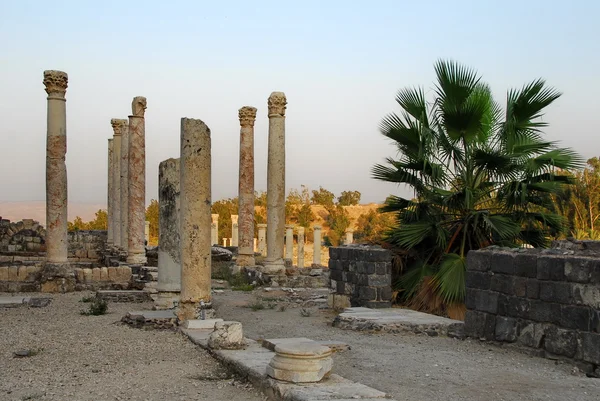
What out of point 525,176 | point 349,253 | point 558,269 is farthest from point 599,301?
point 349,253

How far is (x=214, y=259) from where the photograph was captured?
24.3 metres

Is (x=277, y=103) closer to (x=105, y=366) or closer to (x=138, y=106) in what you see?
(x=138, y=106)

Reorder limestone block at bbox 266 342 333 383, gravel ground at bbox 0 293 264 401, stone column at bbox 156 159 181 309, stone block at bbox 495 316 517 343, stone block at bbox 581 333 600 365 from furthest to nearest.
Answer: stone column at bbox 156 159 181 309 < stone block at bbox 495 316 517 343 < stone block at bbox 581 333 600 365 < gravel ground at bbox 0 293 264 401 < limestone block at bbox 266 342 333 383

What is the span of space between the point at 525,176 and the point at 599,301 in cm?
492

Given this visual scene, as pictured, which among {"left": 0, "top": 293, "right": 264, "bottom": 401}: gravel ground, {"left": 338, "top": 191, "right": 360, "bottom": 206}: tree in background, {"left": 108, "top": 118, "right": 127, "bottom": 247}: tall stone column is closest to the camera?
{"left": 0, "top": 293, "right": 264, "bottom": 401}: gravel ground

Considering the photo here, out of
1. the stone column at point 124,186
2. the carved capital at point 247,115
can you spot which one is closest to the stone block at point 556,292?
the carved capital at point 247,115

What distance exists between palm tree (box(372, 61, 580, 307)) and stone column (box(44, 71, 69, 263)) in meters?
8.24

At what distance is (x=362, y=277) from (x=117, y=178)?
15.7m

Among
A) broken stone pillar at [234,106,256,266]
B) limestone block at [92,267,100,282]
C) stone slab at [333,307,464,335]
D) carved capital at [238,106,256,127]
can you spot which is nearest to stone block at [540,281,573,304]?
stone slab at [333,307,464,335]

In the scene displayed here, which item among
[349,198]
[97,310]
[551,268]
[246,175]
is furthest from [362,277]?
[349,198]

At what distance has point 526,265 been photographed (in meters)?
9.55

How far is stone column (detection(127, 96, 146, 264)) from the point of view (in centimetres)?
2030

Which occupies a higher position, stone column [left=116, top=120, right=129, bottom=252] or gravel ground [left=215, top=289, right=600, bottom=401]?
stone column [left=116, top=120, right=129, bottom=252]

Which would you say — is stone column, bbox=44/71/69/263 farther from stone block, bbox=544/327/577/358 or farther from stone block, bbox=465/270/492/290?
stone block, bbox=544/327/577/358
